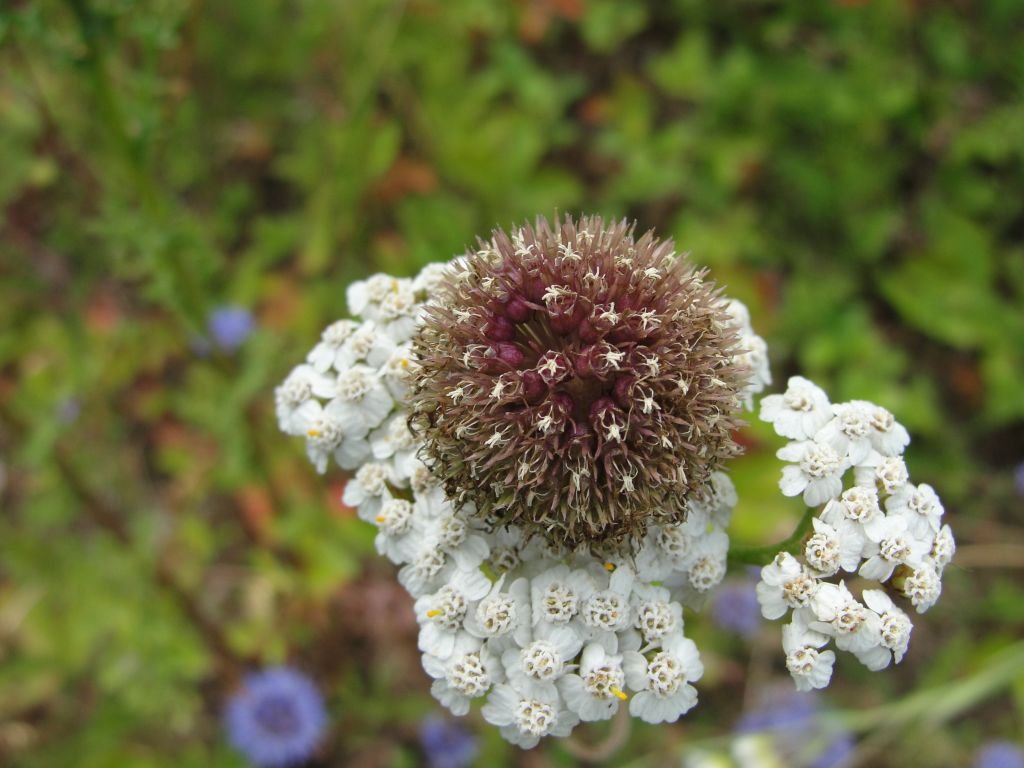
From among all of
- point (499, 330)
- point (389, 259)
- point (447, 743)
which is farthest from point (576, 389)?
point (389, 259)

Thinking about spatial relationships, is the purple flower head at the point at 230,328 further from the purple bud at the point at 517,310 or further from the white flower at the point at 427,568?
the purple bud at the point at 517,310

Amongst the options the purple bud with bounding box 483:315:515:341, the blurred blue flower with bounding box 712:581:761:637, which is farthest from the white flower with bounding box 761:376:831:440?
the blurred blue flower with bounding box 712:581:761:637

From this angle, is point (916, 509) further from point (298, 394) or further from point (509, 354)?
point (298, 394)

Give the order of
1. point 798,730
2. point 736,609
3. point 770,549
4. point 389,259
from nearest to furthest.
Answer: point 770,549, point 798,730, point 736,609, point 389,259

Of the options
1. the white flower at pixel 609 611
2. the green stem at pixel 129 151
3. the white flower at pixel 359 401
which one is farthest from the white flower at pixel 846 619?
the green stem at pixel 129 151

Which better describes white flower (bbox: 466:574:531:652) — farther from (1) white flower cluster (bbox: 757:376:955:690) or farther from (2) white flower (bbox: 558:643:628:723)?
(1) white flower cluster (bbox: 757:376:955:690)
